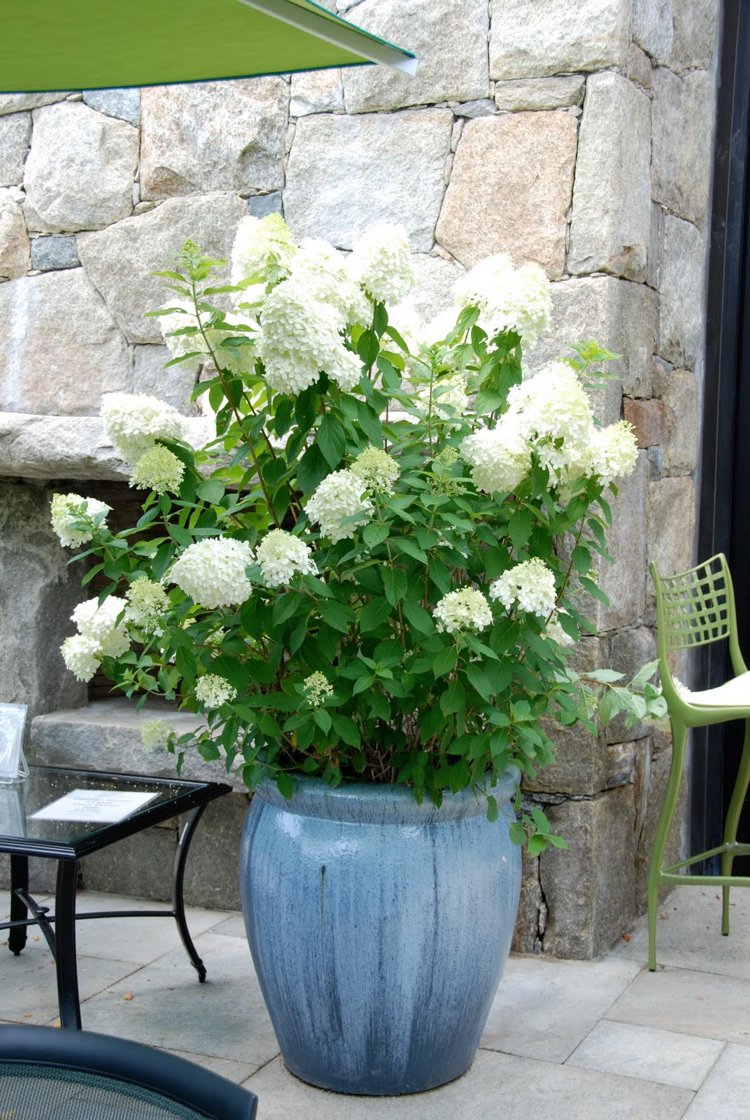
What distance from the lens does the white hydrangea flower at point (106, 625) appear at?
214 centimetres

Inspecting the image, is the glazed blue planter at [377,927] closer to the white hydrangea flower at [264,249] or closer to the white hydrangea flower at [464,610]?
the white hydrangea flower at [464,610]

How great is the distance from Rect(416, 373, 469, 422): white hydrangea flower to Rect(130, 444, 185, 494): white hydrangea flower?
0.45 m

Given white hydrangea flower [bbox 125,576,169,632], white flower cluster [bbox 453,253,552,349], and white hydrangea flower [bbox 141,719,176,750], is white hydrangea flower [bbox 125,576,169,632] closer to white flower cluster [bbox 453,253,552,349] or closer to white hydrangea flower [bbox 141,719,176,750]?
white hydrangea flower [bbox 141,719,176,750]

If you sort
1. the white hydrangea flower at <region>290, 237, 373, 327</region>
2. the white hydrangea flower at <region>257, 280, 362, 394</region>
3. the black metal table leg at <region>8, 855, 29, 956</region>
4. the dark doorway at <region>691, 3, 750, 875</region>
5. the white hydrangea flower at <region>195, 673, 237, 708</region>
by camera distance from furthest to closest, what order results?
the dark doorway at <region>691, 3, 750, 875</region> → the black metal table leg at <region>8, 855, 29, 956</region> → the white hydrangea flower at <region>195, 673, 237, 708</region> → the white hydrangea flower at <region>290, 237, 373, 327</region> → the white hydrangea flower at <region>257, 280, 362, 394</region>

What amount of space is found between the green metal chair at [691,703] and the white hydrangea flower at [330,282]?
1.07m

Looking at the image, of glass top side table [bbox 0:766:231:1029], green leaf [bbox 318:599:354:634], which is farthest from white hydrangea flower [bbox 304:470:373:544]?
glass top side table [bbox 0:766:231:1029]

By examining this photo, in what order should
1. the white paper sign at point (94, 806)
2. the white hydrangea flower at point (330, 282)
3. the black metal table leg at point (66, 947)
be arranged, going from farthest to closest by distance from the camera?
the white paper sign at point (94, 806) → the black metal table leg at point (66, 947) → the white hydrangea flower at point (330, 282)

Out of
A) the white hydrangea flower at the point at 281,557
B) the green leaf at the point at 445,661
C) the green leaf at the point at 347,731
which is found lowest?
the green leaf at the point at 347,731

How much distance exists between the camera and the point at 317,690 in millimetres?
1961

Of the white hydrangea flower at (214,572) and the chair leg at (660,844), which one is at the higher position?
the white hydrangea flower at (214,572)

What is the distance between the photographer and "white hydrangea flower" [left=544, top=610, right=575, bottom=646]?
213 cm

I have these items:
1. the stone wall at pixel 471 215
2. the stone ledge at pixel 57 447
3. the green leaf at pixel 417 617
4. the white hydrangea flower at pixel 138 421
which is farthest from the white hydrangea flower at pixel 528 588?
the stone ledge at pixel 57 447

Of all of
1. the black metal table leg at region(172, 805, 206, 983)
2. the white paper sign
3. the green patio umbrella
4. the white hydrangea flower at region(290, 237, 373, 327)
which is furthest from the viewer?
the black metal table leg at region(172, 805, 206, 983)

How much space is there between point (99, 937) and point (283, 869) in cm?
107
